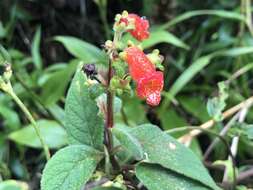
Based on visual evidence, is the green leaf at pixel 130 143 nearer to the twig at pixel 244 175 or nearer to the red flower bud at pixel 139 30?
the red flower bud at pixel 139 30

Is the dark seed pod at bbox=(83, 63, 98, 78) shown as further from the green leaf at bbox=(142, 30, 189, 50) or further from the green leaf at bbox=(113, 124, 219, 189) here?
the green leaf at bbox=(142, 30, 189, 50)

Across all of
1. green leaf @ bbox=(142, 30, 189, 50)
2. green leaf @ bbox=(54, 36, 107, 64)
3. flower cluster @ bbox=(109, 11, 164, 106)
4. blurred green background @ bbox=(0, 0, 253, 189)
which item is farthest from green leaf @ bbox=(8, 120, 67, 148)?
flower cluster @ bbox=(109, 11, 164, 106)

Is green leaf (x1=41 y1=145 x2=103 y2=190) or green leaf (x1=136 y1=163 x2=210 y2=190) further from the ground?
green leaf (x1=41 y1=145 x2=103 y2=190)

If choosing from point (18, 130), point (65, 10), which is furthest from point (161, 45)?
point (18, 130)

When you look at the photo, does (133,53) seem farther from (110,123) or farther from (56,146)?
(56,146)

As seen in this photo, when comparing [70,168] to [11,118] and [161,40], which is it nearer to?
[11,118]

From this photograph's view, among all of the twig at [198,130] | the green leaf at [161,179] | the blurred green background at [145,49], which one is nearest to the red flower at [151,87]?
the green leaf at [161,179]

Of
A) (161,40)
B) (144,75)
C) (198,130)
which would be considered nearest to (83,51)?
(161,40)
